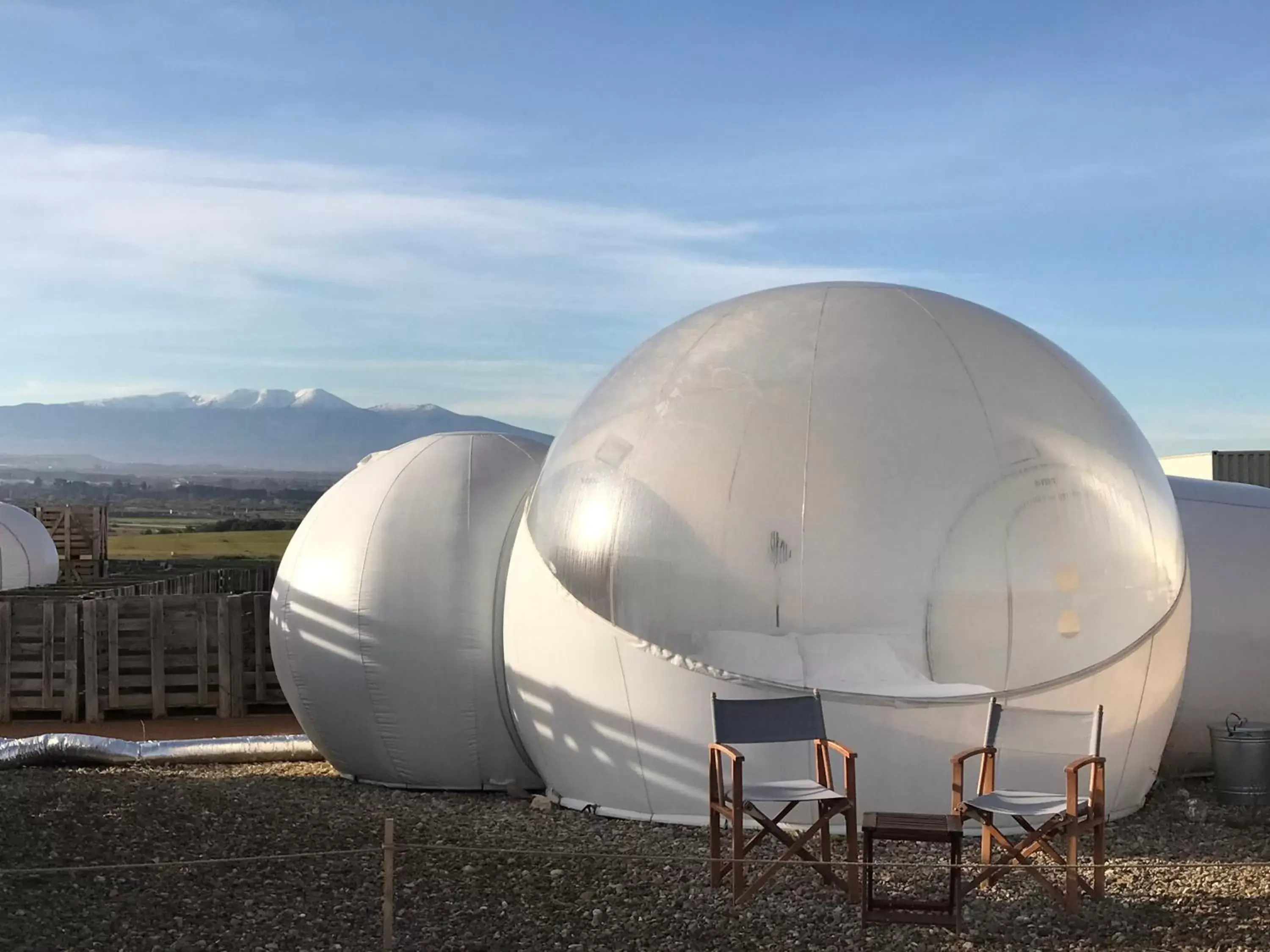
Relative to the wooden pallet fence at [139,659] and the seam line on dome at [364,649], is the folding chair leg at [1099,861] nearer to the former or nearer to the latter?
the seam line on dome at [364,649]

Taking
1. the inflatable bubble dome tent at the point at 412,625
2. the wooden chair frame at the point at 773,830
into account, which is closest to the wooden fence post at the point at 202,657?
the inflatable bubble dome tent at the point at 412,625

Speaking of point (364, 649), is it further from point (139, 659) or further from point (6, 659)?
point (6, 659)

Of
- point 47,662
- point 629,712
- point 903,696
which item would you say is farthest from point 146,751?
point 903,696

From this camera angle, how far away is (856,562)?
8.73 metres

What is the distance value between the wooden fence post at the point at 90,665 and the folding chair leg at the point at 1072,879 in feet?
40.8

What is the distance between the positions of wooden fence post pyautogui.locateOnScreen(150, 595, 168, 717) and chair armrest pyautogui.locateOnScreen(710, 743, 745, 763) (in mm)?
10380

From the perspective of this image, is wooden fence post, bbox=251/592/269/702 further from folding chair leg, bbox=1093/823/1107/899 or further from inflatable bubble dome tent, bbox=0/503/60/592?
inflatable bubble dome tent, bbox=0/503/60/592

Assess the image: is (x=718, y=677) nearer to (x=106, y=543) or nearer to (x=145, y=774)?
(x=145, y=774)

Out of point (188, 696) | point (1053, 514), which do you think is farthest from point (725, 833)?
point (188, 696)

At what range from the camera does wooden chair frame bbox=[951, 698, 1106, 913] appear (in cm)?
745

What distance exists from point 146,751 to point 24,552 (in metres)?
18.1

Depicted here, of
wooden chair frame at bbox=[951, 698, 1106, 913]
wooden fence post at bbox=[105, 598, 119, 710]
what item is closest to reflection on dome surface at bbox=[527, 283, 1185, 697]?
wooden chair frame at bbox=[951, 698, 1106, 913]

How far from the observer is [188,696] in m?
16.5

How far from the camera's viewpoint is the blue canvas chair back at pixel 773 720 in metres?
8.11
